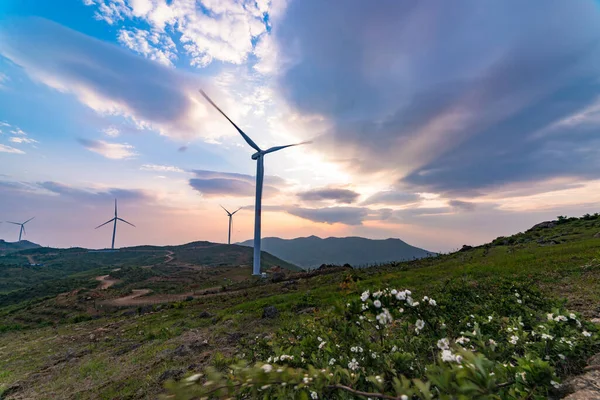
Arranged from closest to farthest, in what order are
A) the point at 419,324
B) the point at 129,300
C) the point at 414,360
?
the point at 414,360 < the point at 419,324 < the point at 129,300

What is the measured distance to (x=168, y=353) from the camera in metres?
10.7

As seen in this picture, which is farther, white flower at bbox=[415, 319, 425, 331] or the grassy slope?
the grassy slope

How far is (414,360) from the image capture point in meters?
3.25

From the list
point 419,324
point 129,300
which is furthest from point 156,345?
point 129,300

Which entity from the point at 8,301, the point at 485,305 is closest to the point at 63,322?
the point at 8,301

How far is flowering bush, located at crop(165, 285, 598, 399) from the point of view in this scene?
192 centimetres

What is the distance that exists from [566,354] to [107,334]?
74.2 ft

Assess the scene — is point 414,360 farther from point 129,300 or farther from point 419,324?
point 129,300

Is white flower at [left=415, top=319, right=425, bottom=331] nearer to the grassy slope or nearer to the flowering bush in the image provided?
the flowering bush

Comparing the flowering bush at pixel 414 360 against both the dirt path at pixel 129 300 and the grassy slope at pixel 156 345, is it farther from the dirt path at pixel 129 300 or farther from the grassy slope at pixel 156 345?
the dirt path at pixel 129 300

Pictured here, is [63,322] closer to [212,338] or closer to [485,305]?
[212,338]

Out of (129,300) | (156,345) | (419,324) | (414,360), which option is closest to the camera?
(414,360)

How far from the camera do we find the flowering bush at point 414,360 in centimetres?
192

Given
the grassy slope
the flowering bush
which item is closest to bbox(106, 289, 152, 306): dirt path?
the grassy slope
